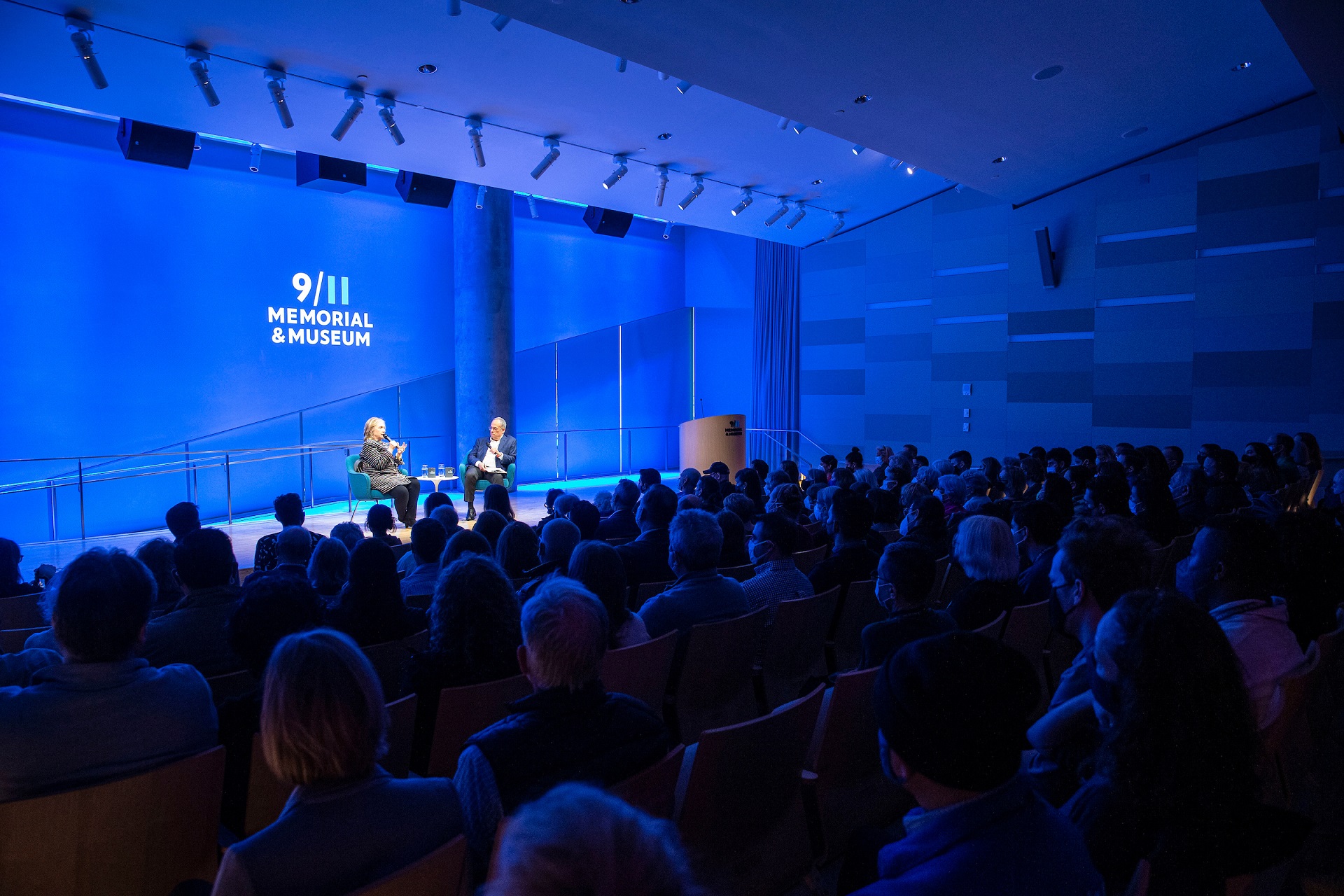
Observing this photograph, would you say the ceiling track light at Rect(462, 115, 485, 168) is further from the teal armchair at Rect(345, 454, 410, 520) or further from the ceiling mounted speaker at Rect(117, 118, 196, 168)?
the teal armchair at Rect(345, 454, 410, 520)

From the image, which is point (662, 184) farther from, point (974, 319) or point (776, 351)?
point (776, 351)

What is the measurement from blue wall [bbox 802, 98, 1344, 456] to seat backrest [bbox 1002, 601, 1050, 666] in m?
7.52

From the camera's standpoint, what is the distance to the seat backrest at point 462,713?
2.31 meters

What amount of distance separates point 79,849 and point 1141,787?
2.07m

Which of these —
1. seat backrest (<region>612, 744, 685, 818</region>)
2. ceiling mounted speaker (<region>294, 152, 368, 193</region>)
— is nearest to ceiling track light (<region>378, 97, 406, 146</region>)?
ceiling mounted speaker (<region>294, 152, 368, 193</region>)

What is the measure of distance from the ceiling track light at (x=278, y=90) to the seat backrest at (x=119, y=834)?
19.6 feet

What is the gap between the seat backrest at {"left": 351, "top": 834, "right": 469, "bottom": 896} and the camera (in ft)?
→ 4.19

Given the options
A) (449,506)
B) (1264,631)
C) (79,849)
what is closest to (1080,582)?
(1264,631)

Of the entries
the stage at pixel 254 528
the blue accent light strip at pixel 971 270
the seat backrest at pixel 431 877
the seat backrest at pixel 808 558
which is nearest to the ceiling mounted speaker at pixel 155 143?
the stage at pixel 254 528

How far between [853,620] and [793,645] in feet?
→ 1.61

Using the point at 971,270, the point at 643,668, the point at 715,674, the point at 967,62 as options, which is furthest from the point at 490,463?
the point at 643,668

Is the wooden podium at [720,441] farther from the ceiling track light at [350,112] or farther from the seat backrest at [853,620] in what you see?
the seat backrest at [853,620]

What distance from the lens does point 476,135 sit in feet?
25.0

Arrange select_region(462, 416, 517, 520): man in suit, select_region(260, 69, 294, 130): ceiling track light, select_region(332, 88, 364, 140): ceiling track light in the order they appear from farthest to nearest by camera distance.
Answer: select_region(462, 416, 517, 520): man in suit → select_region(332, 88, 364, 140): ceiling track light → select_region(260, 69, 294, 130): ceiling track light
